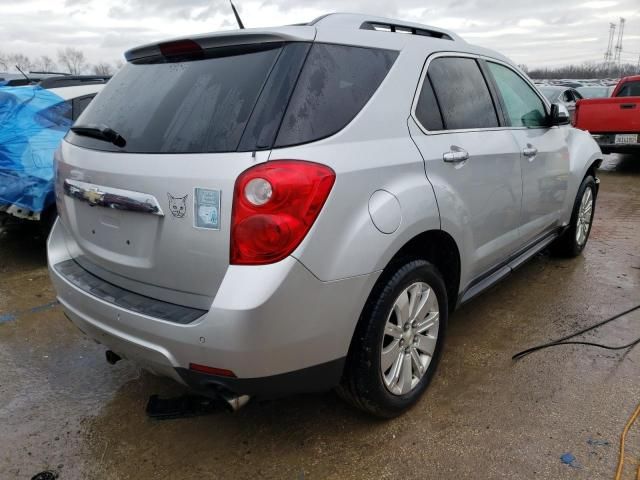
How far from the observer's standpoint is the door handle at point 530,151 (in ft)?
10.9

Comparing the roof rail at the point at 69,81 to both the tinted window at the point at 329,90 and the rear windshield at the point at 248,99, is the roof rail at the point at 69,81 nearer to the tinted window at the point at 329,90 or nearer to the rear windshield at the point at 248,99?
the rear windshield at the point at 248,99

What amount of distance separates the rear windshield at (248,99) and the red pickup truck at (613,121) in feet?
27.4

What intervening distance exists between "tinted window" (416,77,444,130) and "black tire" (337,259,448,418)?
67cm

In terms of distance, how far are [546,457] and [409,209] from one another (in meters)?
1.23

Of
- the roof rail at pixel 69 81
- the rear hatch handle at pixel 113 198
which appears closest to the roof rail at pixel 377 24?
the rear hatch handle at pixel 113 198

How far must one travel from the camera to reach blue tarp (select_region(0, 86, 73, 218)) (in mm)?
4602

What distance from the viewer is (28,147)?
478cm

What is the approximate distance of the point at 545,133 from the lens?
3.74 metres

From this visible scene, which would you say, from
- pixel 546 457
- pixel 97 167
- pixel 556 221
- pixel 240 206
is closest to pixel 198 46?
pixel 97 167

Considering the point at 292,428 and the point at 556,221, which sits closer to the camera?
the point at 292,428

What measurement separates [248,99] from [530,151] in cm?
212

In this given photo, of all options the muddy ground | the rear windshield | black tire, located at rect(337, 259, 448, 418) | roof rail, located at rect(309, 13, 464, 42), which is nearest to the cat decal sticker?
the rear windshield

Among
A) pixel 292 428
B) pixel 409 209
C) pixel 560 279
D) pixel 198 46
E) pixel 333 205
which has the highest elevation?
pixel 198 46

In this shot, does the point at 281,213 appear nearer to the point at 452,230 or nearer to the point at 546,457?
the point at 452,230
